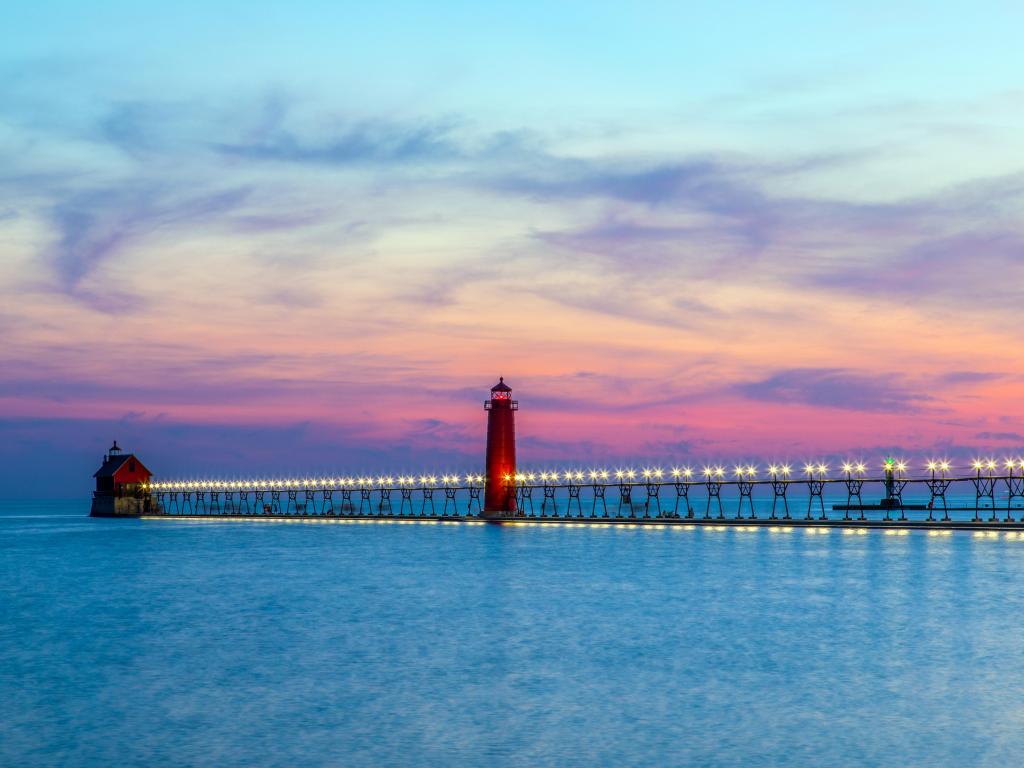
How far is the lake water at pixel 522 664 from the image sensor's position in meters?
24.2

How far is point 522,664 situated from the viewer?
33.9 meters

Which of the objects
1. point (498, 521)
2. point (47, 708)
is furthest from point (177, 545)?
point (47, 708)

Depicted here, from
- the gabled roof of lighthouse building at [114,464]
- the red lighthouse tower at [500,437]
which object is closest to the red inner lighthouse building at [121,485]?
the gabled roof of lighthouse building at [114,464]

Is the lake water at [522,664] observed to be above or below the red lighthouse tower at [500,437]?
below

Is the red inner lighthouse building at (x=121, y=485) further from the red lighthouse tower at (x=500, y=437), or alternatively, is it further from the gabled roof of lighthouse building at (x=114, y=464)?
the red lighthouse tower at (x=500, y=437)

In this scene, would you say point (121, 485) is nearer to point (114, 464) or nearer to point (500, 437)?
point (114, 464)

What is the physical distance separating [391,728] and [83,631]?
2219 centimetres

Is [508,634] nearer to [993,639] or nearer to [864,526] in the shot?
[993,639]

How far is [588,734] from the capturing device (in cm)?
2488

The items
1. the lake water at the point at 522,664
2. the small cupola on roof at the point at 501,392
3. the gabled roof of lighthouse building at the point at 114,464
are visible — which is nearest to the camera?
the lake water at the point at 522,664

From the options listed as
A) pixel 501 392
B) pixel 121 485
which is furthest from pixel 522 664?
pixel 121 485

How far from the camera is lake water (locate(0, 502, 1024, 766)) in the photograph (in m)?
24.2

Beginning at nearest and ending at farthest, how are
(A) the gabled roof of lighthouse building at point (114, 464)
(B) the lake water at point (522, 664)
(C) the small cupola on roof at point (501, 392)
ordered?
(B) the lake water at point (522, 664) < (C) the small cupola on roof at point (501, 392) < (A) the gabled roof of lighthouse building at point (114, 464)

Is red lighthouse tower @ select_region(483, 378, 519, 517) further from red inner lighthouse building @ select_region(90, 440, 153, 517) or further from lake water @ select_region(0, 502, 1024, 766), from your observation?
red inner lighthouse building @ select_region(90, 440, 153, 517)
